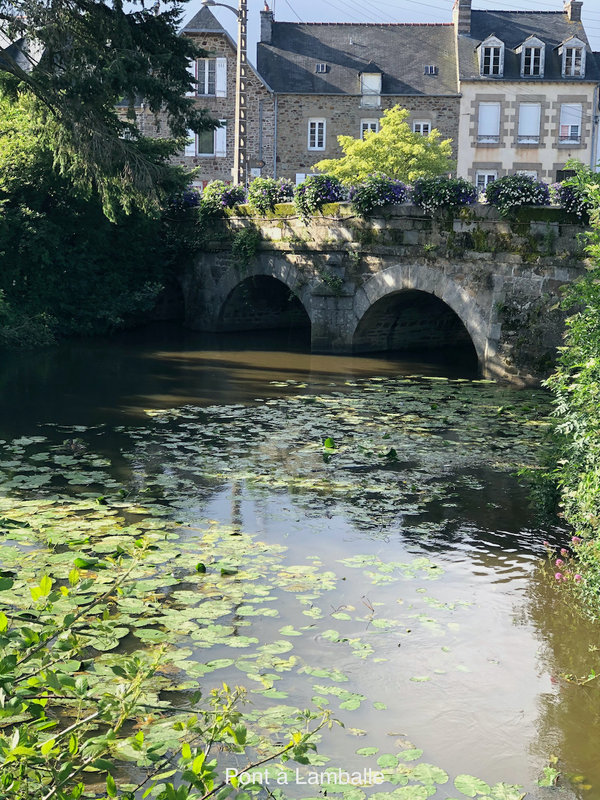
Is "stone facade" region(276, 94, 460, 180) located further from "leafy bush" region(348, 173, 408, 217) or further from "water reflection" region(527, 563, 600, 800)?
"water reflection" region(527, 563, 600, 800)

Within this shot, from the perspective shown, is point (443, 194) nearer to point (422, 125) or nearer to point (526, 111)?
point (422, 125)

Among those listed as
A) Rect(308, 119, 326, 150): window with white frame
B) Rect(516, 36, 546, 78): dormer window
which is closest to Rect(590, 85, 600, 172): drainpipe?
Rect(516, 36, 546, 78): dormer window

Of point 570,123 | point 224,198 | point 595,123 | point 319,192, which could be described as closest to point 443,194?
point 319,192

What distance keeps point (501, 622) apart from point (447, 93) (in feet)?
104

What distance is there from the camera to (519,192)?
42.9 ft

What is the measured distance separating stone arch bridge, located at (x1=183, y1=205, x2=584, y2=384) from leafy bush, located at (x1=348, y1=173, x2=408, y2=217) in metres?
0.22

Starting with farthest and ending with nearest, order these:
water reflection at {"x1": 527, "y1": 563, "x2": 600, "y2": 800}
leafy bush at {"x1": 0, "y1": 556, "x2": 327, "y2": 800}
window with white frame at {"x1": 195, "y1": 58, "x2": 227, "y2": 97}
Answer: window with white frame at {"x1": 195, "y1": 58, "x2": 227, "y2": 97} → water reflection at {"x1": 527, "y1": 563, "x2": 600, "y2": 800} → leafy bush at {"x1": 0, "y1": 556, "x2": 327, "y2": 800}

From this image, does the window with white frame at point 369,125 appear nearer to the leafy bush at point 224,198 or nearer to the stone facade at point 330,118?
the stone facade at point 330,118

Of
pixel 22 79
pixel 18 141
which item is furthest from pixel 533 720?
pixel 18 141

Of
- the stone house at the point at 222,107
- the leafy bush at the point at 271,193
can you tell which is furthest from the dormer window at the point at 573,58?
the leafy bush at the point at 271,193

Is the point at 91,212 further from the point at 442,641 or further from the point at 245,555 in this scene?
the point at 442,641

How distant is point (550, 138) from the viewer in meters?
34.2

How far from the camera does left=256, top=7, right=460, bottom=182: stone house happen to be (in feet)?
112

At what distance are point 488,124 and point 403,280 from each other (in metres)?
21.4
